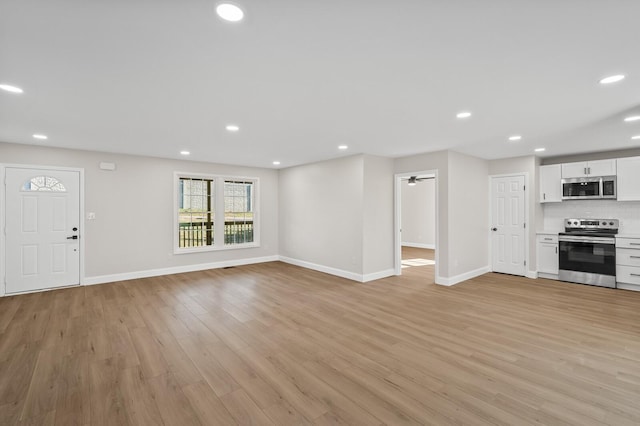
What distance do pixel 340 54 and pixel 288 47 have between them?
1.24 ft

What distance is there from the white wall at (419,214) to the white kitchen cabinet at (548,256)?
413cm

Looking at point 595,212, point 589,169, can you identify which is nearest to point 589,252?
point 595,212

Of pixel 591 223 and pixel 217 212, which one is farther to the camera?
pixel 217 212

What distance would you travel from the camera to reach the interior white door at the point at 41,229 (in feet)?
16.1

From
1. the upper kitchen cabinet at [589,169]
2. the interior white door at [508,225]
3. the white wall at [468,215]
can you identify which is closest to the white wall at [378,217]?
the white wall at [468,215]

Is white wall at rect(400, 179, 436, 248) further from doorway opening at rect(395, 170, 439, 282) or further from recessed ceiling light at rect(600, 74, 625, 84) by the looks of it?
recessed ceiling light at rect(600, 74, 625, 84)

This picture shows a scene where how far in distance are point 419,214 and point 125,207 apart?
896 cm

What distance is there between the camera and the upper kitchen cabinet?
5352 millimetres

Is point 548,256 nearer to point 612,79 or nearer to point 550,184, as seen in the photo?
point 550,184

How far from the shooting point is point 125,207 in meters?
5.81

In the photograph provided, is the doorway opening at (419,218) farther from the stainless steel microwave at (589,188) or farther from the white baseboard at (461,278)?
the stainless steel microwave at (589,188)

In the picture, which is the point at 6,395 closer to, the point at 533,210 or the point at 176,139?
the point at 176,139

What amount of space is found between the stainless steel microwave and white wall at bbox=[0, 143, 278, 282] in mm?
7773

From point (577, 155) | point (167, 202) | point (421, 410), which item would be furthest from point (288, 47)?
point (577, 155)
